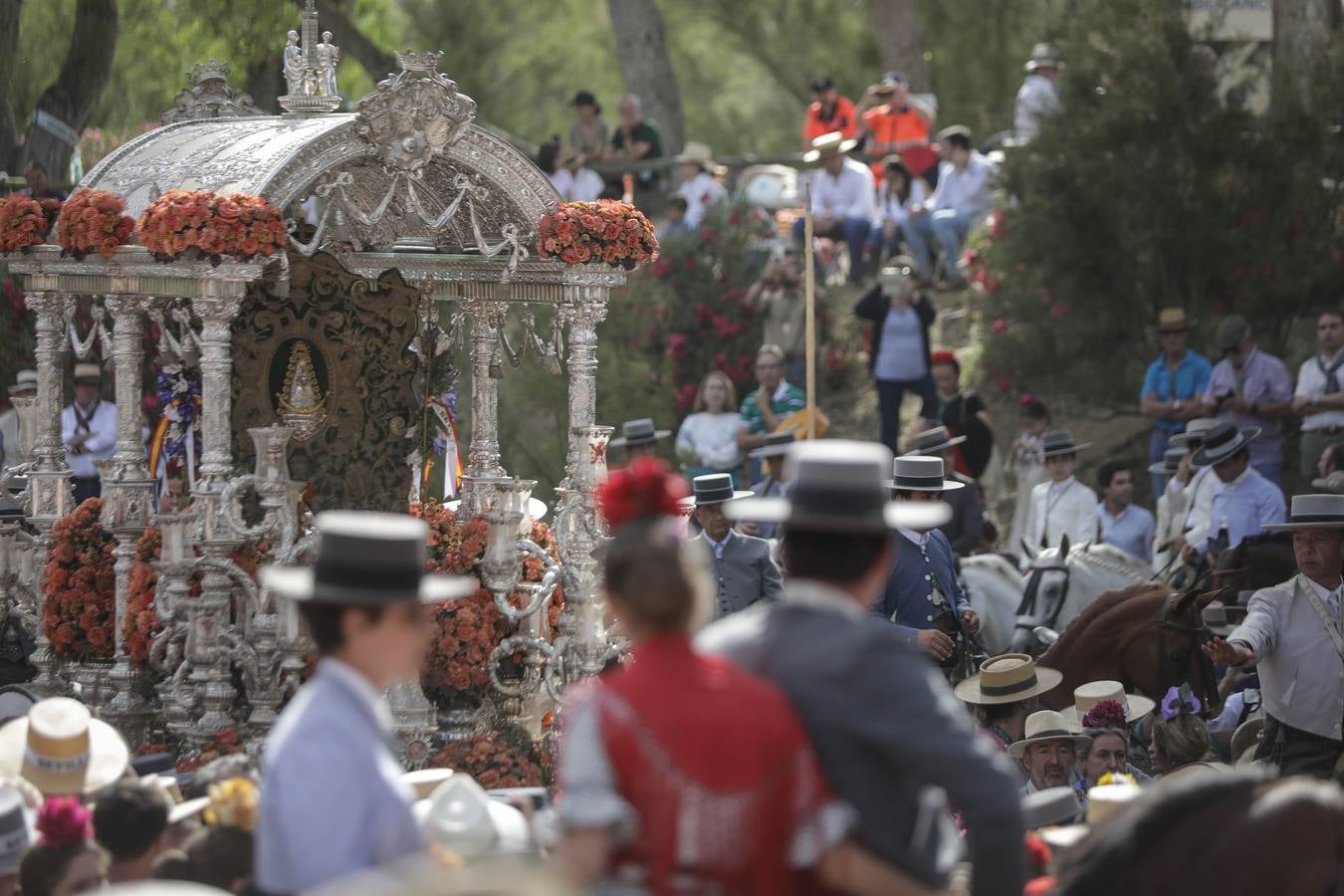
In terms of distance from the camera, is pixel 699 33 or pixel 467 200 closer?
pixel 467 200

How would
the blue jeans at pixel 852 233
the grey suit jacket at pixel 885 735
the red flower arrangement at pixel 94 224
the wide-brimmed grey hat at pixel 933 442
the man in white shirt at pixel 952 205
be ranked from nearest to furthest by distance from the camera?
the grey suit jacket at pixel 885 735 → the red flower arrangement at pixel 94 224 → the wide-brimmed grey hat at pixel 933 442 → the man in white shirt at pixel 952 205 → the blue jeans at pixel 852 233

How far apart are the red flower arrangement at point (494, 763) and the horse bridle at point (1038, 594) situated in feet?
11.9

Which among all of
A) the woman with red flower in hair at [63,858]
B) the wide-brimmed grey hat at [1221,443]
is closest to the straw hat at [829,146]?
the wide-brimmed grey hat at [1221,443]

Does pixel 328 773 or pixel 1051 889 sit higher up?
pixel 328 773

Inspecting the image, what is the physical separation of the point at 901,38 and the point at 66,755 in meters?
20.3

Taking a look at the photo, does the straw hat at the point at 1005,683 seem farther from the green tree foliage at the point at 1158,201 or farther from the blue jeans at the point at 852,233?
the blue jeans at the point at 852,233

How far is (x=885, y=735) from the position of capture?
3994 millimetres

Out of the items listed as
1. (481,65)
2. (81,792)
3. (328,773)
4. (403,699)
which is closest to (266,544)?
(403,699)

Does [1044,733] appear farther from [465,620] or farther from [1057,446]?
[1057,446]

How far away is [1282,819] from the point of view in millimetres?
4539

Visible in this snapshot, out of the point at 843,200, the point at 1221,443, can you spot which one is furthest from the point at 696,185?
the point at 1221,443

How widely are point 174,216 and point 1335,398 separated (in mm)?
8606

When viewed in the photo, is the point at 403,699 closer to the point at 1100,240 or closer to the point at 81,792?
the point at 81,792

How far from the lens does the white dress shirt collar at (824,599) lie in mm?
4117
